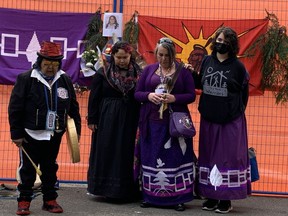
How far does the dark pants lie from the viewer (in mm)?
5918

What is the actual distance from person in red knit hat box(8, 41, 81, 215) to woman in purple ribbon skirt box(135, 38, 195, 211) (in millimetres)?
849

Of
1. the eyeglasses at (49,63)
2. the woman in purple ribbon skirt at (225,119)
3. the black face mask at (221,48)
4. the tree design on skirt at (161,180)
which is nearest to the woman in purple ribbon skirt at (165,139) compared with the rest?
the tree design on skirt at (161,180)

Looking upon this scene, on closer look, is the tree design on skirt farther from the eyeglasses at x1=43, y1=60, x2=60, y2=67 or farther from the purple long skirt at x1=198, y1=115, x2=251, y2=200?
the eyeglasses at x1=43, y1=60, x2=60, y2=67

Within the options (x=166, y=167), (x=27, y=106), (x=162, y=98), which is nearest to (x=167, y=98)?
(x=162, y=98)

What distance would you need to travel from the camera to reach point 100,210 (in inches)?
247

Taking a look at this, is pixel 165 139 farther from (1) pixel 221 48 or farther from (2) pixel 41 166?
(2) pixel 41 166

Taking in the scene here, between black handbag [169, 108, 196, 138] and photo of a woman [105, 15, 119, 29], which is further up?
photo of a woman [105, 15, 119, 29]

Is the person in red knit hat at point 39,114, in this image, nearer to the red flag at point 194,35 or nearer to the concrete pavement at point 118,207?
the concrete pavement at point 118,207

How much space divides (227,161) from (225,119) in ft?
1.42

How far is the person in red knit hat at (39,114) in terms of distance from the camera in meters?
5.83

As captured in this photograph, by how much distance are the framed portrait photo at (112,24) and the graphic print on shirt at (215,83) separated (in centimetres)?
168

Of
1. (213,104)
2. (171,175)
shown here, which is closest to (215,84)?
(213,104)

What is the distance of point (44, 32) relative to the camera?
313 inches

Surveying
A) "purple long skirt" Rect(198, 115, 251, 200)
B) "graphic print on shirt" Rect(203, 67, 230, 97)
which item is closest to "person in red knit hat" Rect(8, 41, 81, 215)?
"graphic print on shirt" Rect(203, 67, 230, 97)
